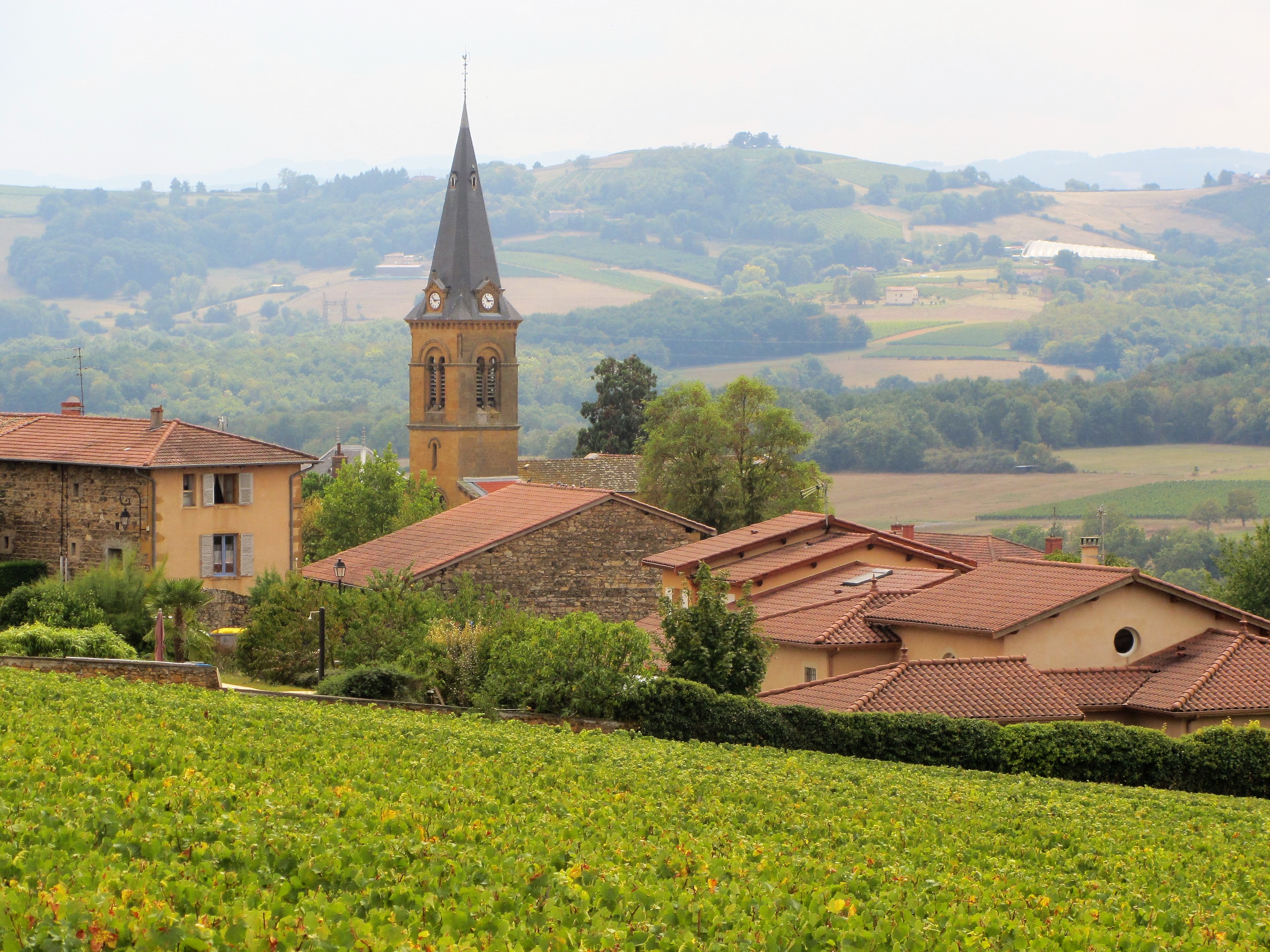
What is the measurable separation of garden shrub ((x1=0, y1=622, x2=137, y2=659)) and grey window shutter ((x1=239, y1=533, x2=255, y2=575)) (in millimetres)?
12936

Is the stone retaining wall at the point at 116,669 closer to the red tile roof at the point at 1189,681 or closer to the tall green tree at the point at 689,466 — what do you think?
the red tile roof at the point at 1189,681

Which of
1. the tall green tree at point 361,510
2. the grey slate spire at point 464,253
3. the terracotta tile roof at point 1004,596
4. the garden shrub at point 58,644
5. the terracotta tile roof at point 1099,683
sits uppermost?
the grey slate spire at point 464,253

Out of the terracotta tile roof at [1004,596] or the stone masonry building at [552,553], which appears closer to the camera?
the terracotta tile roof at [1004,596]

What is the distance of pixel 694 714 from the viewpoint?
26.7 m

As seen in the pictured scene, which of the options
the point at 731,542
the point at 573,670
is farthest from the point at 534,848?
the point at 731,542

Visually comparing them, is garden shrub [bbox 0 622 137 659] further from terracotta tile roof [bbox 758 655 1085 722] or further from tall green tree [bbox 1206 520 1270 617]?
tall green tree [bbox 1206 520 1270 617]

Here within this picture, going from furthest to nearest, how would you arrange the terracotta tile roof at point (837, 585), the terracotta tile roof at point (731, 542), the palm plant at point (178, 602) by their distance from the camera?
the terracotta tile roof at point (731, 542), the terracotta tile roof at point (837, 585), the palm plant at point (178, 602)

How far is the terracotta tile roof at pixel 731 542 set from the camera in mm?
41875

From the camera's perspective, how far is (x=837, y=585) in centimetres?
3978

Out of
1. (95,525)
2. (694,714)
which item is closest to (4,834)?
(694,714)

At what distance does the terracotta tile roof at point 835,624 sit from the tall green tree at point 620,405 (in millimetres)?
51632

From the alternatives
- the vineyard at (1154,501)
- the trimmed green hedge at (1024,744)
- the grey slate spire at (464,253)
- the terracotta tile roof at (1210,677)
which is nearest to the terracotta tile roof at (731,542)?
the terracotta tile roof at (1210,677)

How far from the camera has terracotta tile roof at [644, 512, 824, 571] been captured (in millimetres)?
41875

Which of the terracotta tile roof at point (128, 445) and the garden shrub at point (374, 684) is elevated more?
the terracotta tile roof at point (128, 445)
